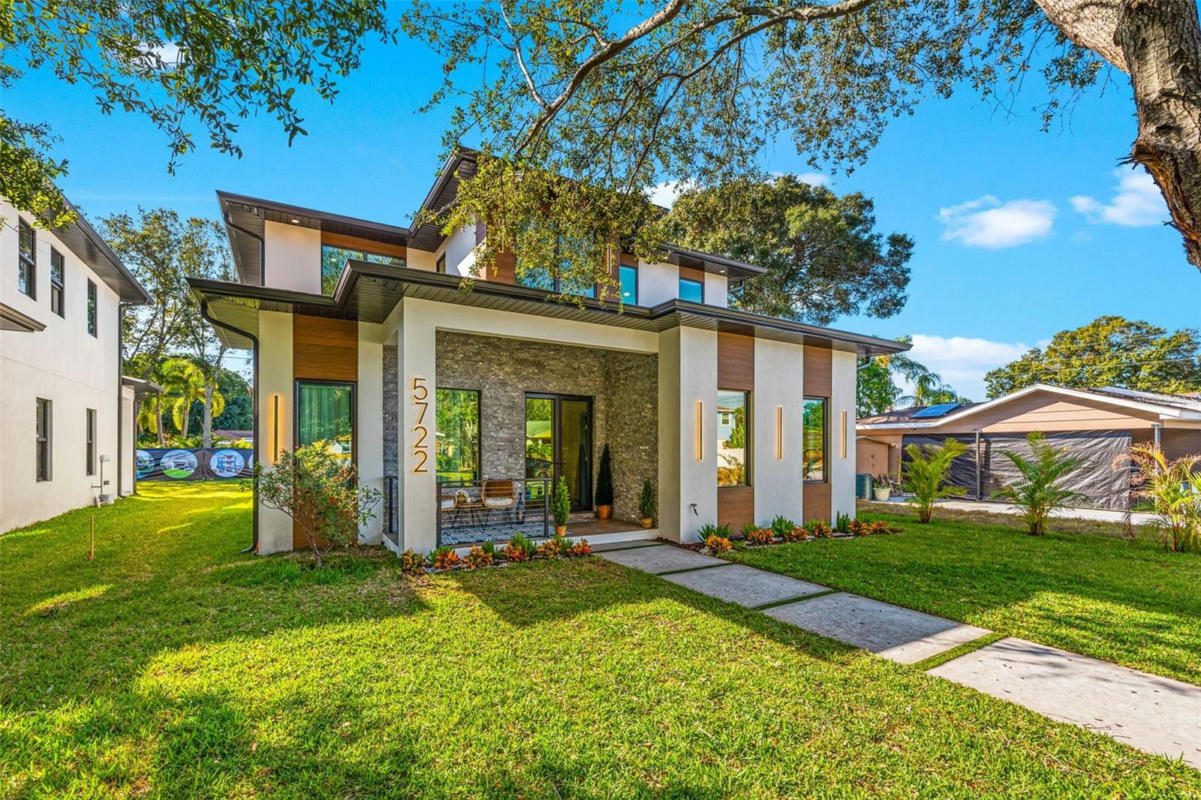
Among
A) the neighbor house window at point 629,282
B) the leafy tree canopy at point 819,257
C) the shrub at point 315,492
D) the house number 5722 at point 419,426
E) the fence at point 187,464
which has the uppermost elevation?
the leafy tree canopy at point 819,257

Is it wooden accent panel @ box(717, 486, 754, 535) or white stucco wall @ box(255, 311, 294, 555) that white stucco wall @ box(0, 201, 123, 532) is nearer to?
white stucco wall @ box(255, 311, 294, 555)

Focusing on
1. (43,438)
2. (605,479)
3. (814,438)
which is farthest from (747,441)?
(43,438)

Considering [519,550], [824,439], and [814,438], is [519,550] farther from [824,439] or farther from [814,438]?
[824,439]

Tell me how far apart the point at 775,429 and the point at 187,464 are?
24127mm

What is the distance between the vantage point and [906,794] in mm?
2727

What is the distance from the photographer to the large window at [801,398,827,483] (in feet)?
35.6

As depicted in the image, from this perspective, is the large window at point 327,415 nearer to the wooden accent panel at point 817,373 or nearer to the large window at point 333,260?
the large window at point 333,260

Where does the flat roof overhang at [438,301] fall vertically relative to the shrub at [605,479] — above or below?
above

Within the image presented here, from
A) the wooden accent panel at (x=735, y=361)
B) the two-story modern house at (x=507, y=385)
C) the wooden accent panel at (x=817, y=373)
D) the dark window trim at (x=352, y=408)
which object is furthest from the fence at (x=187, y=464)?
the wooden accent panel at (x=817, y=373)

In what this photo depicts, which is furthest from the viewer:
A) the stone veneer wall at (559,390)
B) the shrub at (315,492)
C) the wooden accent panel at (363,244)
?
the wooden accent panel at (363,244)

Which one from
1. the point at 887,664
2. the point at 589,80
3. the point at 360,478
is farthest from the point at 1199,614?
the point at 360,478

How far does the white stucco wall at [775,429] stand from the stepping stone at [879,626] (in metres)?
4.06

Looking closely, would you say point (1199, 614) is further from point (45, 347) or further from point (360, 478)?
point (45, 347)

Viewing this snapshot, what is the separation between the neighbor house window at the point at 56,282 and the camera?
11.3m
